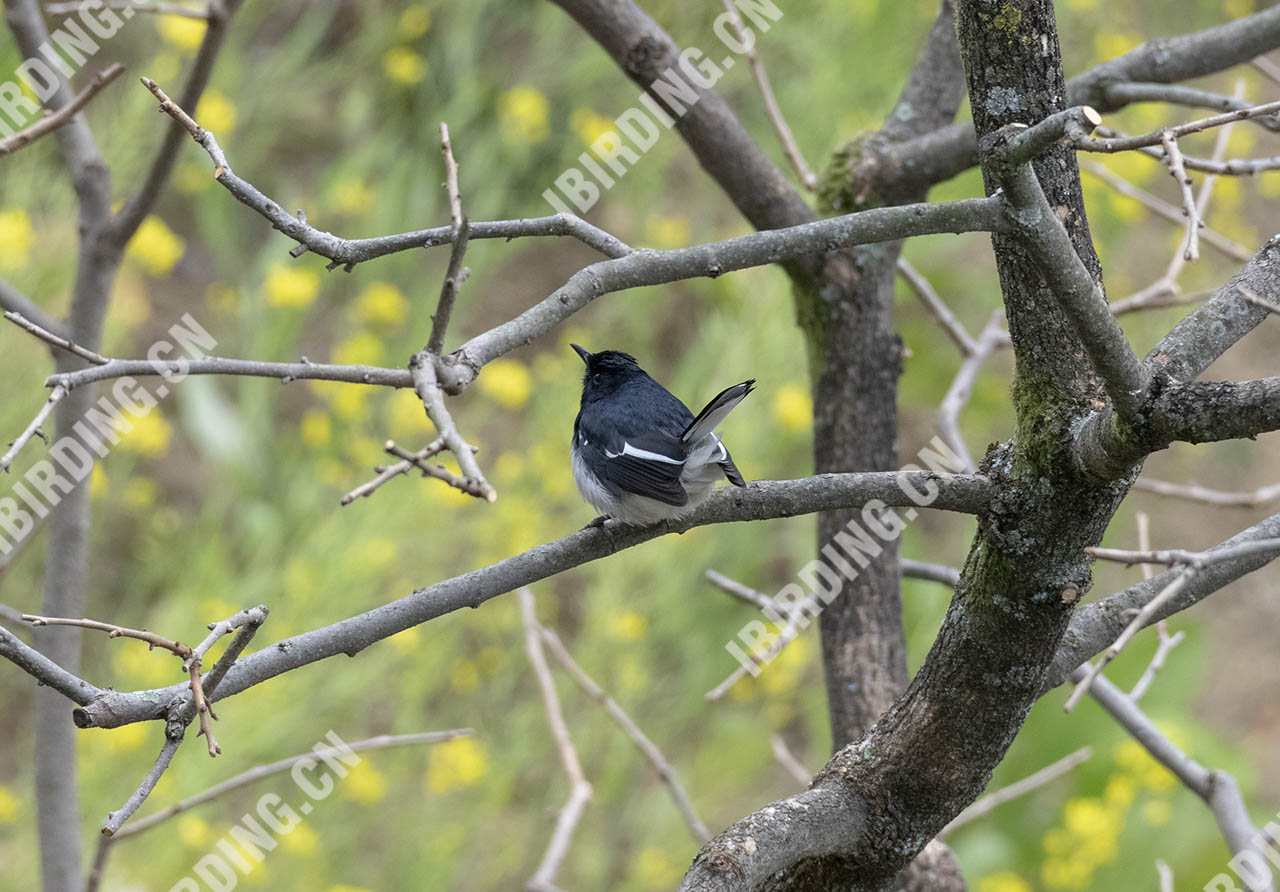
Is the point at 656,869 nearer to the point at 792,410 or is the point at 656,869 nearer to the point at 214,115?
the point at 792,410

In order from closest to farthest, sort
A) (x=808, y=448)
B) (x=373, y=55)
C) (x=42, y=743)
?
(x=42, y=743), (x=808, y=448), (x=373, y=55)

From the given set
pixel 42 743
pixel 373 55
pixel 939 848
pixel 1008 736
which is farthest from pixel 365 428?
pixel 1008 736

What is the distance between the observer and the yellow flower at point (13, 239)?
3609mm

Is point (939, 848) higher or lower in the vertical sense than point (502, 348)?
lower

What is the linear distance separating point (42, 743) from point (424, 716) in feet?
8.10

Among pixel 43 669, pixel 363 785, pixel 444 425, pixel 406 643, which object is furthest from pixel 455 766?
pixel 444 425

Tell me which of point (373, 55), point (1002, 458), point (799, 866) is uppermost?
point (373, 55)

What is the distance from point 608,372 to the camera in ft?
7.65

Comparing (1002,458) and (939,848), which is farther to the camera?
(939,848)

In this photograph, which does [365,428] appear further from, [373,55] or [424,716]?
[373,55]

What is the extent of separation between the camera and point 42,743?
1.81 meters

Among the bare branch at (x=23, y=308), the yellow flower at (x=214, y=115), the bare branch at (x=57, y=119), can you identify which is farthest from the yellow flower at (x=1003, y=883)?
the yellow flower at (x=214, y=115)

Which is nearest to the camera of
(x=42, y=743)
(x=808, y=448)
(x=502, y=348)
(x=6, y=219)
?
(x=502, y=348)

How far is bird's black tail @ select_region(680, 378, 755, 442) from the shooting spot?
5.38ft
